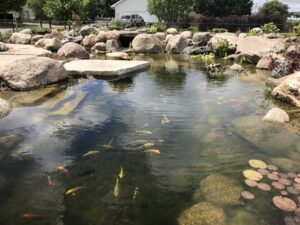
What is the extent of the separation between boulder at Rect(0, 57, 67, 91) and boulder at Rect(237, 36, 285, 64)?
32.7 ft

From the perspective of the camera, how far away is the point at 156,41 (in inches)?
852

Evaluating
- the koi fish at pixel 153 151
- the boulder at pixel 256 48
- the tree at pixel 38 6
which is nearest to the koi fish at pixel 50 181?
the koi fish at pixel 153 151

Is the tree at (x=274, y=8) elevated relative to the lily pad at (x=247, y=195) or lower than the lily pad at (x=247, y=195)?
elevated

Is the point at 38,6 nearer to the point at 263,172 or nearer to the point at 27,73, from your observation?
the point at 27,73

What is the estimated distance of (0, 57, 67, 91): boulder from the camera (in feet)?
33.6

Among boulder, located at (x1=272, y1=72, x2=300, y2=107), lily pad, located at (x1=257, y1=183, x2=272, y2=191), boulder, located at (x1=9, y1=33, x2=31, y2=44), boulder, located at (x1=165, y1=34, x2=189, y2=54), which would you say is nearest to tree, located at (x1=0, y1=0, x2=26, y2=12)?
boulder, located at (x1=9, y1=33, x2=31, y2=44)

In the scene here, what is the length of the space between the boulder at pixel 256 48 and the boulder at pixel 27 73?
997cm

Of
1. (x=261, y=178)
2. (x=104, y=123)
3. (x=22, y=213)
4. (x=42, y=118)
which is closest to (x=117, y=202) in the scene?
(x=22, y=213)

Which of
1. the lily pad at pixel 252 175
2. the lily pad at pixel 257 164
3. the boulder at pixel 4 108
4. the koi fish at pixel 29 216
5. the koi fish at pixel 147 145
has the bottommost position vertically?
the koi fish at pixel 29 216

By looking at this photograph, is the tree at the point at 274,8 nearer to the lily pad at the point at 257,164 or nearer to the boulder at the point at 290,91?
the boulder at the point at 290,91

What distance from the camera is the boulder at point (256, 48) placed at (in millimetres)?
16484

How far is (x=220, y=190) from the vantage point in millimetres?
5020

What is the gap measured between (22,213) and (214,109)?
18.5 ft

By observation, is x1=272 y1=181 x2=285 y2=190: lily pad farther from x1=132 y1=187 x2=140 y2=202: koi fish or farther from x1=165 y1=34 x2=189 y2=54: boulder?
x1=165 y1=34 x2=189 y2=54: boulder
